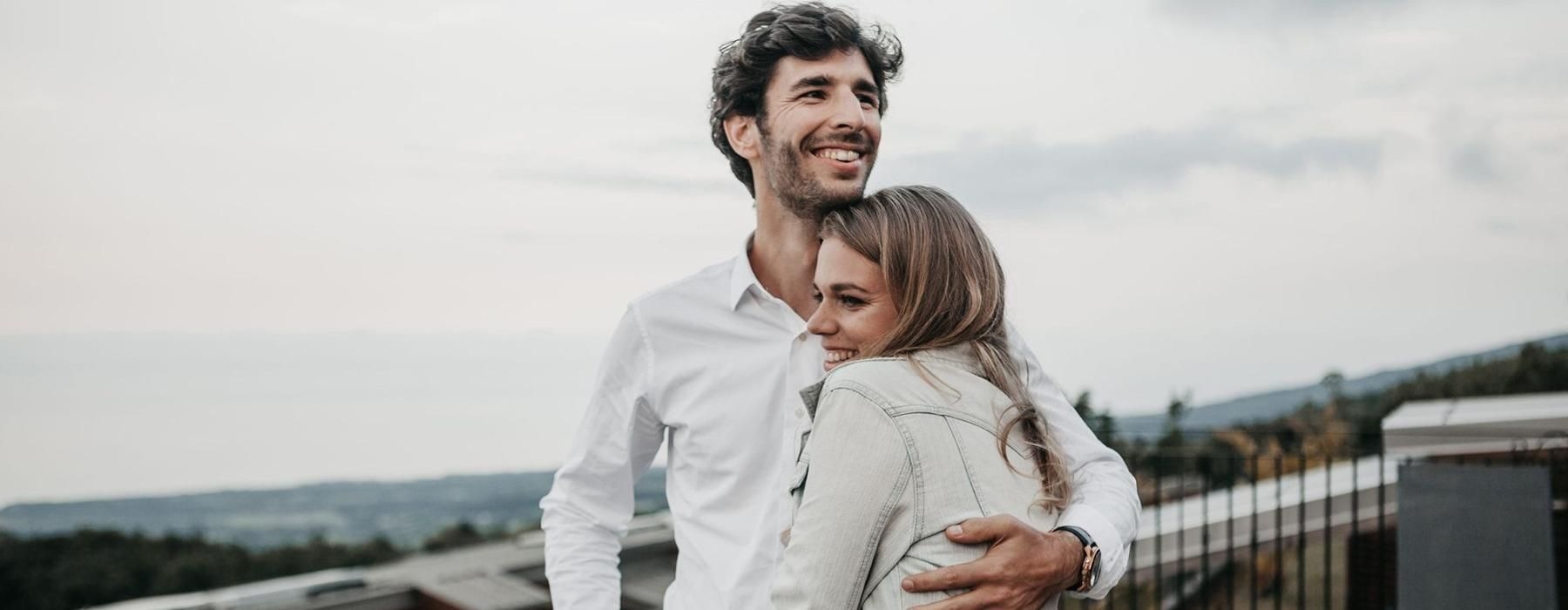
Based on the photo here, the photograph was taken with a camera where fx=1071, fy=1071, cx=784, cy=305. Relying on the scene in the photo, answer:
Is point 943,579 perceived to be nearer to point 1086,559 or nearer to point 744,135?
point 1086,559

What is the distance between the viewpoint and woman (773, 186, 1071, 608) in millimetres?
1062

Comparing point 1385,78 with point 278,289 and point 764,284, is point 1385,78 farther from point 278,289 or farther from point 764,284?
point 278,289

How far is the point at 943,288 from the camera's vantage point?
4.19ft

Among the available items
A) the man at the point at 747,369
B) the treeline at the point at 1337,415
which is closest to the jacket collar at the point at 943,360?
the man at the point at 747,369

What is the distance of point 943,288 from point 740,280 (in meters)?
0.52

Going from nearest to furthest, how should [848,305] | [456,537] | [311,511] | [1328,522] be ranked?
[848,305]
[1328,522]
[456,537]
[311,511]

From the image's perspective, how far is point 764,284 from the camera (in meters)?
1.76

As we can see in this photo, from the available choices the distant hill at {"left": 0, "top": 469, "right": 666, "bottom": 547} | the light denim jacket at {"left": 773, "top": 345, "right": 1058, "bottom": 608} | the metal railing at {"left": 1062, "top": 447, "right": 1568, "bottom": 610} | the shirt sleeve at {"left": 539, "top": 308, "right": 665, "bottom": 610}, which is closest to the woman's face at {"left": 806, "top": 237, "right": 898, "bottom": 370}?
the light denim jacket at {"left": 773, "top": 345, "right": 1058, "bottom": 608}

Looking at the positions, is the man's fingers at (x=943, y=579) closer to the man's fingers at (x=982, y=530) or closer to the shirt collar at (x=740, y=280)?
the man's fingers at (x=982, y=530)

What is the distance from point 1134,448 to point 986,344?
4.63 m

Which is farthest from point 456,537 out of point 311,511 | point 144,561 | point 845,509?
point 845,509

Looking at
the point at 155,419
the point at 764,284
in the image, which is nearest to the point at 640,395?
the point at 764,284

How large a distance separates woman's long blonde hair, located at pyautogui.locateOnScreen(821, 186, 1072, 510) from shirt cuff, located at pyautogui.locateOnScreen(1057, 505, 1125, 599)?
0.02 m

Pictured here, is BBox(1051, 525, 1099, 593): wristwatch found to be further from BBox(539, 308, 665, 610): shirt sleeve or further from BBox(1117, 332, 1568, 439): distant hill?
BBox(1117, 332, 1568, 439): distant hill
